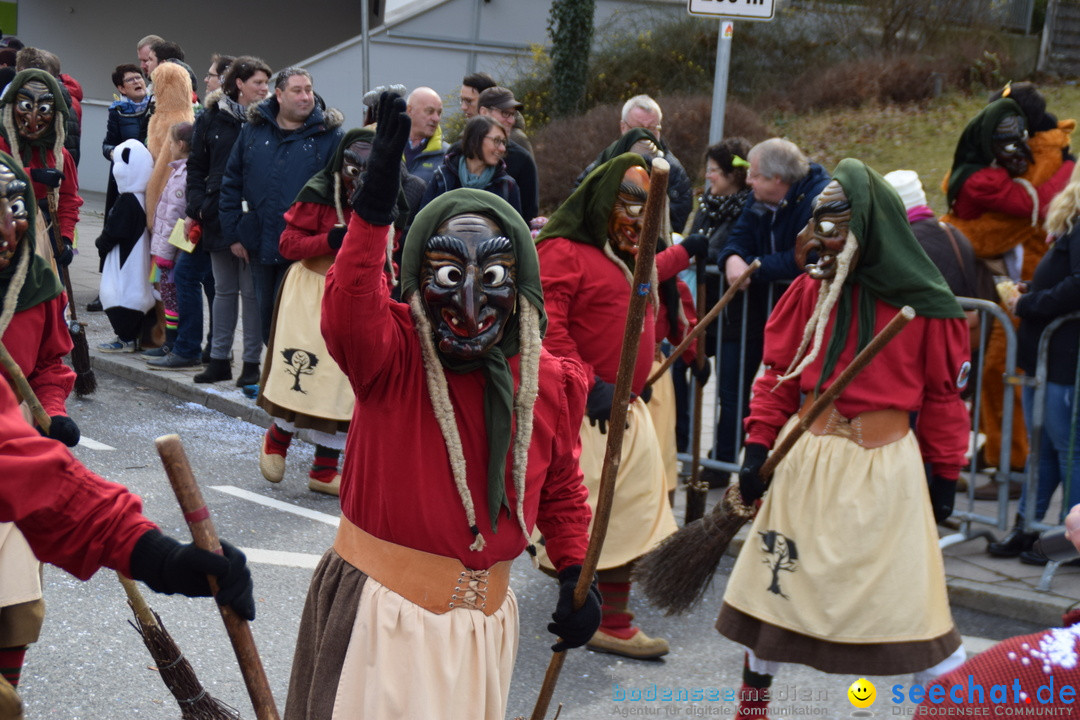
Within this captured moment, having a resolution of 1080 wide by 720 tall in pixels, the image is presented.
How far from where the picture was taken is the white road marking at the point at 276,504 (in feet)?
20.7

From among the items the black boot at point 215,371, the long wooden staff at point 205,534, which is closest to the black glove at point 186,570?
the long wooden staff at point 205,534

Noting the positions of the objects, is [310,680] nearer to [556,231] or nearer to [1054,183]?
[556,231]

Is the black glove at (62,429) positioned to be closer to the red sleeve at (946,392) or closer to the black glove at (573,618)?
the black glove at (573,618)

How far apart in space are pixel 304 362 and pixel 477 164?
72.6 inches

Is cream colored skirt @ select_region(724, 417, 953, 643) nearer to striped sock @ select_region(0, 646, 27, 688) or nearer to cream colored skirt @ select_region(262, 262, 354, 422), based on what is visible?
striped sock @ select_region(0, 646, 27, 688)

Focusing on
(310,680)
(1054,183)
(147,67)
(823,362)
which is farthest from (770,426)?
(147,67)

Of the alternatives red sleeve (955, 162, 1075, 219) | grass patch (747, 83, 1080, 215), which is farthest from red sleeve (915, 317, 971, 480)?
grass patch (747, 83, 1080, 215)

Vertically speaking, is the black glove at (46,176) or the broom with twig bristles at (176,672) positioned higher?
the black glove at (46,176)

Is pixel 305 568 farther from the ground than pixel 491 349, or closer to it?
closer to it

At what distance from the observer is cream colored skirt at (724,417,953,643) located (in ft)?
12.8

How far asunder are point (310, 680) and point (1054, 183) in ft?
18.0

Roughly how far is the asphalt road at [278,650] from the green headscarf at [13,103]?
2841 mm

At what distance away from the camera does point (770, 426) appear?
4211 mm

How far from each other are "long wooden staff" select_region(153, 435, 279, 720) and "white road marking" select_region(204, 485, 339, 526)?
3.64 metres
